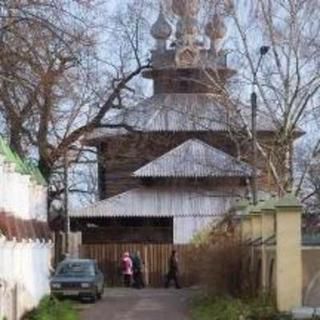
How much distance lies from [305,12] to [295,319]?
20.3 metres

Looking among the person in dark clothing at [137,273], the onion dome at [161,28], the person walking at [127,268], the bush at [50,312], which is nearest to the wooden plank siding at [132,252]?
the person in dark clothing at [137,273]

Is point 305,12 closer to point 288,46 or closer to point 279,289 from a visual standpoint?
point 288,46

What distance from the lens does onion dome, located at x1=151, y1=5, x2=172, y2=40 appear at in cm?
4484

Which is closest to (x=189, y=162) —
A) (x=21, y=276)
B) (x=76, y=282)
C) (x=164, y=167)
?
(x=164, y=167)

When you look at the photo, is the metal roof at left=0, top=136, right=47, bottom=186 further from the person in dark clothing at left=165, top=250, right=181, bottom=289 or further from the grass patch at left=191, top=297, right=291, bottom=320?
the person in dark clothing at left=165, top=250, right=181, bottom=289

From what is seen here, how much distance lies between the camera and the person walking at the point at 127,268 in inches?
1934

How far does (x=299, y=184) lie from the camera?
147ft

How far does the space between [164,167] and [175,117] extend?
14.4 feet

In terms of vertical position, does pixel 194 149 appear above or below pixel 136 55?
below

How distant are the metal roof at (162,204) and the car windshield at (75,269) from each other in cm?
1640

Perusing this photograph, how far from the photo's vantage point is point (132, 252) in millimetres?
51938

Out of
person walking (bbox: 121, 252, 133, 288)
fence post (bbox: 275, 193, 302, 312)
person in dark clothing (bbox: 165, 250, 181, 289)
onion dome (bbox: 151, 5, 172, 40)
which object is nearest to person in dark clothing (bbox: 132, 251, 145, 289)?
person walking (bbox: 121, 252, 133, 288)

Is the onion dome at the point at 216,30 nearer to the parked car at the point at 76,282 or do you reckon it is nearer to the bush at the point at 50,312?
the parked car at the point at 76,282

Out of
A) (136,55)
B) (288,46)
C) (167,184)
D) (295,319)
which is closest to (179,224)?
(167,184)
